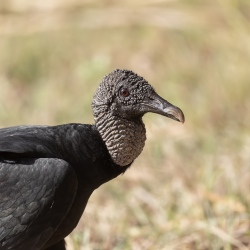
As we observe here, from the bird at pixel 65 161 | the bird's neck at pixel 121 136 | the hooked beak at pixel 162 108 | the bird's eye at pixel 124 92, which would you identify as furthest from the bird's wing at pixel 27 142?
the hooked beak at pixel 162 108

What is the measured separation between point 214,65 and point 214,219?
3926 millimetres

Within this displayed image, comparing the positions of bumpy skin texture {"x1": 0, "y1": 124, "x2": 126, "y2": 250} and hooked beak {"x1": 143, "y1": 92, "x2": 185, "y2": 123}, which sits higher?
hooked beak {"x1": 143, "y1": 92, "x2": 185, "y2": 123}

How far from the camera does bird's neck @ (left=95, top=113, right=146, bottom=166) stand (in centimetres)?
478

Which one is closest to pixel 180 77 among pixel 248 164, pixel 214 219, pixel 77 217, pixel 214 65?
pixel 214 65

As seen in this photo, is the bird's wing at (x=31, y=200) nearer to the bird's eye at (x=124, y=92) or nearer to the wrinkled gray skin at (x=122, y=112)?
the wrinkled gray skin at (x=122, y=112)

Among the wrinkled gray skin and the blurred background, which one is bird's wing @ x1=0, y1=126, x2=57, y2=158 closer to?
the wrinkled gray skin

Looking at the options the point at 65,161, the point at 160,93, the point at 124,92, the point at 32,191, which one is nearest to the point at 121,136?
the point at 124,92

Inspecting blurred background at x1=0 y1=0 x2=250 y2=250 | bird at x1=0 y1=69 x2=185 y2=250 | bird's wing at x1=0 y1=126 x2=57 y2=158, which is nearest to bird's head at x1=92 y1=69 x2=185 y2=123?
bird at x1=0 y1=69 x2=185 y2=250

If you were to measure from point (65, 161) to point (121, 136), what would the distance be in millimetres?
474

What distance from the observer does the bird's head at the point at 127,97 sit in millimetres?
4707

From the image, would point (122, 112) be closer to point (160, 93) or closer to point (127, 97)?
point (127, 97)

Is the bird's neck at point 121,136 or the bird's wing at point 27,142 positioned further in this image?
the bird's neck at point 121,136

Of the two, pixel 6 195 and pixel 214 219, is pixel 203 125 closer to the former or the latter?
pixel 214 219

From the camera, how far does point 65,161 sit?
4.42 metres
